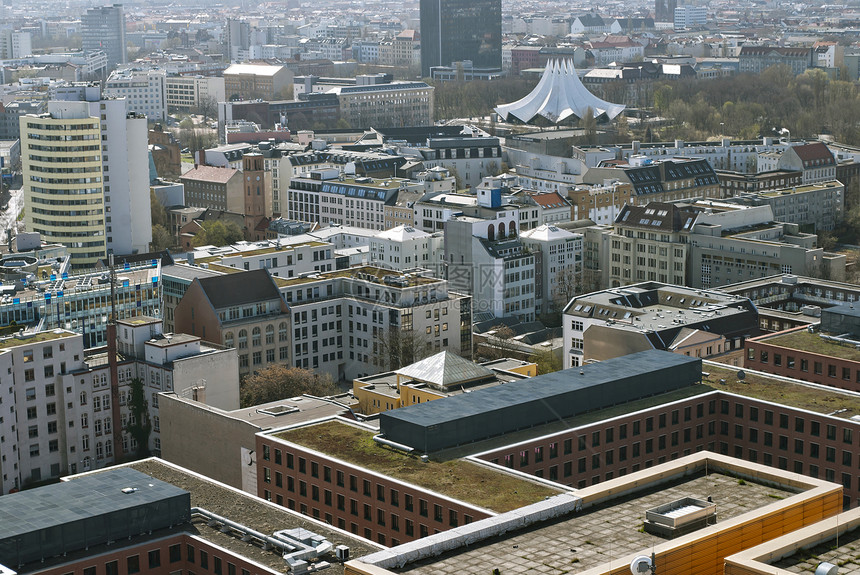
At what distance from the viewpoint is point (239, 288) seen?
189ft

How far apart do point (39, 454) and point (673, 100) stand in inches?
3875

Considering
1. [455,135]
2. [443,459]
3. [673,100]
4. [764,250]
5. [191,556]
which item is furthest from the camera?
[673,100]

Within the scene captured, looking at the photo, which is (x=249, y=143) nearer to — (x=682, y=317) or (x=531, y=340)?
(x=531, y=340)

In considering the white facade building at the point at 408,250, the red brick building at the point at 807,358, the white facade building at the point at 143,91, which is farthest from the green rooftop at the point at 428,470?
the white facade building at the point at 143,91

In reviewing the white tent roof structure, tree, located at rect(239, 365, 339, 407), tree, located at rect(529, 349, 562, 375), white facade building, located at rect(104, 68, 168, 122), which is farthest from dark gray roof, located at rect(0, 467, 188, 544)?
white facade building, located at rect(104, 68, 168, 122)

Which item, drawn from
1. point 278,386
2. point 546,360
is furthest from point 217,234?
point 278,386

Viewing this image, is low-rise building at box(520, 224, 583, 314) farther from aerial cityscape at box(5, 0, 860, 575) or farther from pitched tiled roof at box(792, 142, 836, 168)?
pitched tiled roof at box(792, 142, 836, 168)

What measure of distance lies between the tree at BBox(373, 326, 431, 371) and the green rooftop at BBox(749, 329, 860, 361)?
15.1 metres

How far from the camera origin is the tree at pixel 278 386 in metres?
52.8

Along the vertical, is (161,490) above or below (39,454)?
above

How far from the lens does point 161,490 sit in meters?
31.7

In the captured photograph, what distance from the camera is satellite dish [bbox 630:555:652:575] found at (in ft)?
80.5

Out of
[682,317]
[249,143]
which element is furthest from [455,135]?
[682,317]

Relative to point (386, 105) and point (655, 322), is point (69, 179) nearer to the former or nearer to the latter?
point (655, 322)
